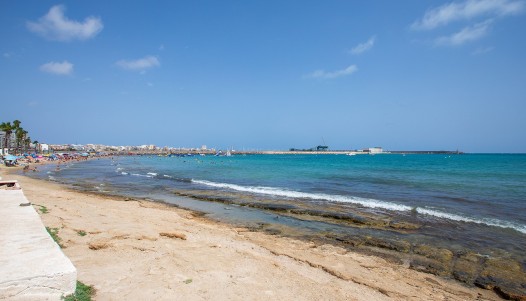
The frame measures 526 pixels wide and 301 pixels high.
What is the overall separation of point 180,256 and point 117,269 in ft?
5.70

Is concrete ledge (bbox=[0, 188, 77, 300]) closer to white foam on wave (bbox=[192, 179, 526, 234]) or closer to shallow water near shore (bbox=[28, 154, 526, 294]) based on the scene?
shallow water near shore (bbox=[28, 154, 526, 294])

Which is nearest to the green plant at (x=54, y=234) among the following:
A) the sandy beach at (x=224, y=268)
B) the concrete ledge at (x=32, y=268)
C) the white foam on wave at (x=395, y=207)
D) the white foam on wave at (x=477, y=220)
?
the sandy beach at (x=224, y=268)

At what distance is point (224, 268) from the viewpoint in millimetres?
7324

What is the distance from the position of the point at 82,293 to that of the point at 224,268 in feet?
10.5

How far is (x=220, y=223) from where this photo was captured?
44.6ft

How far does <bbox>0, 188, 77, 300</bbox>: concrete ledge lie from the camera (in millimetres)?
3967

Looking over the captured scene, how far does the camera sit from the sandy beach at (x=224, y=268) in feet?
19.6

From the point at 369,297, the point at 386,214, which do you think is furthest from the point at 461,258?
the point at 386,214

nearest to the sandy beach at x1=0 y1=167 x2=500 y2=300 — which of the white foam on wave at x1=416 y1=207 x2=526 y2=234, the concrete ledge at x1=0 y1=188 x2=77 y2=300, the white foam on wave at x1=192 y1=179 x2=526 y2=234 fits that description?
the concrete ledge at x1=0 y1=188 x2=77 y2=300

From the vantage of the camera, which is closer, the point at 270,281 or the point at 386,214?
the point at 270,281

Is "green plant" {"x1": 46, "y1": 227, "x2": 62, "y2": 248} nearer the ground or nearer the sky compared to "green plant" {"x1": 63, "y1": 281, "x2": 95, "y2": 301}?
nearer the ground

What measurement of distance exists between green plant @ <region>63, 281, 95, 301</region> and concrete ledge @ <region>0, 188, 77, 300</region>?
3.5 inches

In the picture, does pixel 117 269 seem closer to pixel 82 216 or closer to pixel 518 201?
pixel 82 216

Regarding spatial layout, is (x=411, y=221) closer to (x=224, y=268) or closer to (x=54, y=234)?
(x=224, y=268)
